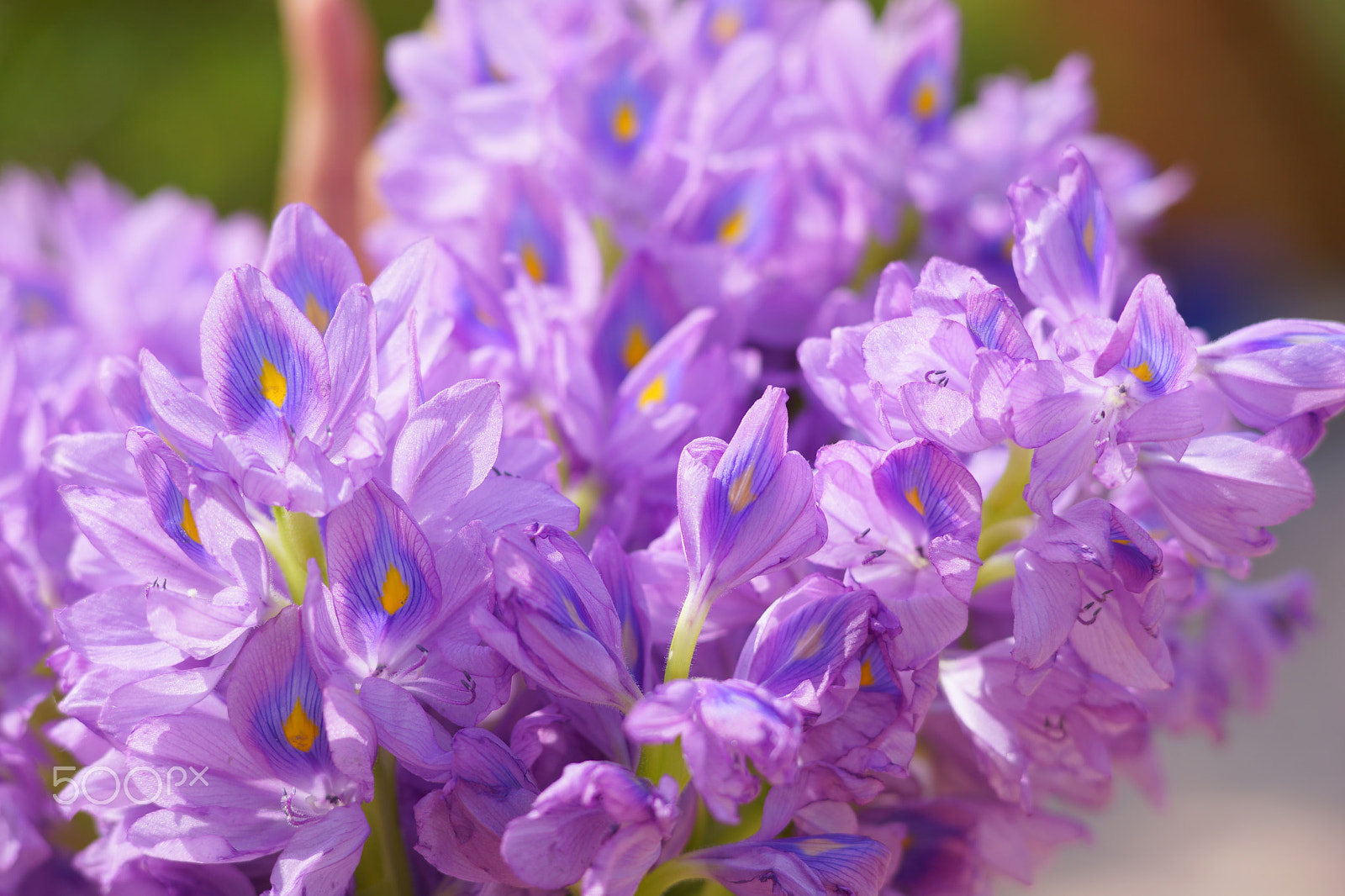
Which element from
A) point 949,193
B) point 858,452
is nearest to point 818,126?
point 949,193

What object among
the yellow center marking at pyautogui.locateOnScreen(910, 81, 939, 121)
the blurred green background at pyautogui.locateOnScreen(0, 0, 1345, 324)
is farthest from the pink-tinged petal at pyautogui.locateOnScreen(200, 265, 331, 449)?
the blurred green background at pyautogui.locateOnScreen(0, 0, 1345, 324)

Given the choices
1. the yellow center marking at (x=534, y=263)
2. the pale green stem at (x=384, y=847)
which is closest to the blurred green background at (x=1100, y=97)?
the yellow center marking at (x=534, y=263)

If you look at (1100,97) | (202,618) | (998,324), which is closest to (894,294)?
(998,324)

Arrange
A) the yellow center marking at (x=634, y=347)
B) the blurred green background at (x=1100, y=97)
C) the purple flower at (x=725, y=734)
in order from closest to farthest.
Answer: the purple flower at (x=725, y=734) → the yellow center marking at (x=634, y=347) → the blurred green background at (x=1100, y=97)

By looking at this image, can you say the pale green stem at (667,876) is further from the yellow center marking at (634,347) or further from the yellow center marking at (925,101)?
the yellow center marking at (925,101)

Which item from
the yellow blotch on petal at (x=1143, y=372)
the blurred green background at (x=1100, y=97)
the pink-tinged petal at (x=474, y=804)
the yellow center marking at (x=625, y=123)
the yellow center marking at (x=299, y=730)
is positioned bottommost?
the blurred green background at (x=1100, y=97)

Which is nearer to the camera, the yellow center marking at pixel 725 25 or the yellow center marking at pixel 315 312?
the yellow center marking at pixel 315 312

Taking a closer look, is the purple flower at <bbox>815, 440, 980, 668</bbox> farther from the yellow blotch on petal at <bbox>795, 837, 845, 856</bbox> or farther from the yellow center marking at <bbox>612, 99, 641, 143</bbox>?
the yellow center marking at <bbox>612, 99, 641, 143</bbox>
